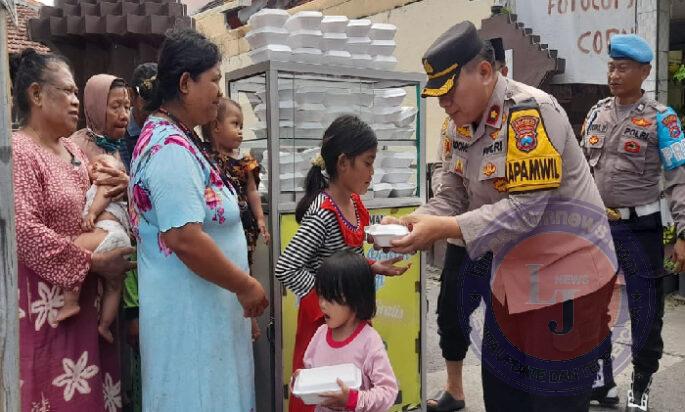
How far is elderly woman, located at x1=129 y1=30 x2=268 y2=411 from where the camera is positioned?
184 cm

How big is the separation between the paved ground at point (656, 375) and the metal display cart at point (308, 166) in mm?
638

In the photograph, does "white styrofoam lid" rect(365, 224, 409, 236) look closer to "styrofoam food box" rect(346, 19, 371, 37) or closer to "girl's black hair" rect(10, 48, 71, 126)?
"girl's black hair" rect(10, 48, 71, 126)

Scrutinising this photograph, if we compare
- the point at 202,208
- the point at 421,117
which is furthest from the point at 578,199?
the point at 421,117

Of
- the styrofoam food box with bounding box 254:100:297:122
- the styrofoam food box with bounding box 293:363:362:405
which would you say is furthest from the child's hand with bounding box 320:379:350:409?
the styrofoam food box with bounding box 254:100:297:122

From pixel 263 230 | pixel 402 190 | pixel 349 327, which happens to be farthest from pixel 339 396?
pixel 402 190

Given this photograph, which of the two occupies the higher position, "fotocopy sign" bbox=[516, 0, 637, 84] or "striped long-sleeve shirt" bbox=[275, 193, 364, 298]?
"fotocopy sign" bbox=[516, 0, 637, 84]

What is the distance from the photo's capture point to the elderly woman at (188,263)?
1845 millimetres

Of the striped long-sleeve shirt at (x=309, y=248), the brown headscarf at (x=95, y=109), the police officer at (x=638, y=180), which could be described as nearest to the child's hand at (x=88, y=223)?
the brown headscarf at (x=95, y=109)

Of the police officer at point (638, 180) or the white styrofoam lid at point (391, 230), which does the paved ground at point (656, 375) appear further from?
the white styrofoam lid at point (391, 230)

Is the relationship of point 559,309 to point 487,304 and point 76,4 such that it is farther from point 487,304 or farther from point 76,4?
point 76,4

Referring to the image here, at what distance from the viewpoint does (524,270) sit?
215 centimetres

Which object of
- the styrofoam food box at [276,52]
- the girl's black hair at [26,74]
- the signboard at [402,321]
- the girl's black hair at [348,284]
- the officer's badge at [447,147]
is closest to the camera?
the girl's black hair at [348,284]

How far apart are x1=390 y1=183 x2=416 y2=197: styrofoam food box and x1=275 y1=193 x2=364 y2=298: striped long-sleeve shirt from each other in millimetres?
1008

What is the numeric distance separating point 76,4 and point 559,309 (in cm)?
635
